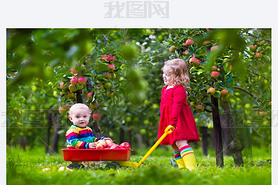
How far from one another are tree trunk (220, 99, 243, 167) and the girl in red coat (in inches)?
16.6

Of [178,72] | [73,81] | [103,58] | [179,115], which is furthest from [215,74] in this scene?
[73,81]

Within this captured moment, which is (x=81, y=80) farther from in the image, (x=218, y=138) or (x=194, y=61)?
(x=218, y=138)

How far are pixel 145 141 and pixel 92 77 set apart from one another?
403 cm

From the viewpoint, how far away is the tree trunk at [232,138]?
289 centimetres

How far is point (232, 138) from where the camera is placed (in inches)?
117

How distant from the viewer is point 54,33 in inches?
53.1

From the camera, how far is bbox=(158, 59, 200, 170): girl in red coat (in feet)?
8.67

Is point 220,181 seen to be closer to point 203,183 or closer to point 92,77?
point 203,183

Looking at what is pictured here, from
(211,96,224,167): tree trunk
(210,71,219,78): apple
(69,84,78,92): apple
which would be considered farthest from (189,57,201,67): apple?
(69,84,78,92): apple

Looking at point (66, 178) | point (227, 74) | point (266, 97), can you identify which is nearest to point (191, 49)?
point (227, 74)

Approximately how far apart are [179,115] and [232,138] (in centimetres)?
65

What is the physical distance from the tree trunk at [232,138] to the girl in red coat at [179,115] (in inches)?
16.6

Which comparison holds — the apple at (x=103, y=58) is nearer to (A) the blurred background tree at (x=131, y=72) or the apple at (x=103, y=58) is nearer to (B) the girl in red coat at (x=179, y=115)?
(A) the blurred background tree at (x=131, y=72)

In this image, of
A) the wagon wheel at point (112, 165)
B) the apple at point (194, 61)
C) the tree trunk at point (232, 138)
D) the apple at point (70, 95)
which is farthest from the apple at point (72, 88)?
the tree trunk at point (232, 138)
